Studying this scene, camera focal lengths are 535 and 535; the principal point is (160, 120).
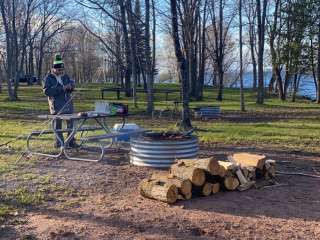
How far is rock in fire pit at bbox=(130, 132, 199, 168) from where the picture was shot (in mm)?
8047

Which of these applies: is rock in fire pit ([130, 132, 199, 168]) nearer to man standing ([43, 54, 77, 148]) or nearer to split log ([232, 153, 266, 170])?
split log ([232, 153, 266, 170])

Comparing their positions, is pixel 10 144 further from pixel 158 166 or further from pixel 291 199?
pixel 291 199

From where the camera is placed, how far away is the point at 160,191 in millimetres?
6078

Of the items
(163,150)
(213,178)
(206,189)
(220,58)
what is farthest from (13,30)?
(206,189)

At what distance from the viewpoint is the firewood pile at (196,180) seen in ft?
20.0

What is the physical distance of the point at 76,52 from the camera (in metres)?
70.9

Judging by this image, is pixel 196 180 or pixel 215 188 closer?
pixel 196 180

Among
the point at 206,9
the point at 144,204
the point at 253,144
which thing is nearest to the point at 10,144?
the point at 253,144

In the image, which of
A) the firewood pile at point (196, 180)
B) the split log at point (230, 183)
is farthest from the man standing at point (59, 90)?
the split log at point (230, 183)

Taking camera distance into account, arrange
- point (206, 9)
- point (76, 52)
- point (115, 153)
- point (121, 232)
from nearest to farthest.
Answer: point (121, 232) < point (115, 153) < point (206, 9) < point (76, 52)

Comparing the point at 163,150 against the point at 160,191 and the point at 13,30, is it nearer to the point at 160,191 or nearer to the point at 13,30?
the point at 160,191

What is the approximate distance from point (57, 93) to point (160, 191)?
459 cm

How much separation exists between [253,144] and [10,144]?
512 cm

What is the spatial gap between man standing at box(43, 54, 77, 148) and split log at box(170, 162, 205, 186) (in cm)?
407
